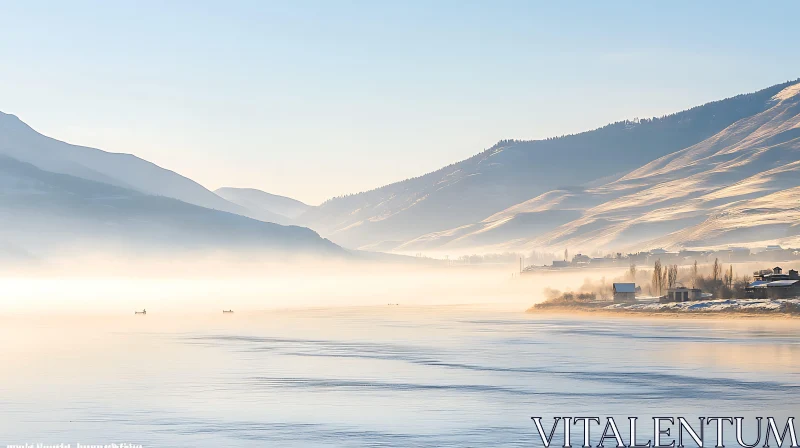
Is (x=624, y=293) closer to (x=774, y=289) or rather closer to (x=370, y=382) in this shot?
(x=774, y=289)

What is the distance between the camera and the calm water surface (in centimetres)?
6094

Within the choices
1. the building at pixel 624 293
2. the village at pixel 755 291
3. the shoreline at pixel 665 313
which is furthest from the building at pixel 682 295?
the shoreline at pixel 665 313

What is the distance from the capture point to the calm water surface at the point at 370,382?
60.9 metres

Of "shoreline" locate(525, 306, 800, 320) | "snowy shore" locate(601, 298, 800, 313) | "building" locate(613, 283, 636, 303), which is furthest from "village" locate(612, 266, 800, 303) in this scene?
"shoreline" locate(525, 306, 800, 320)

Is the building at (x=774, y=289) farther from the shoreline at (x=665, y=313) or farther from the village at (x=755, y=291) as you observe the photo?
the shoreline at (x=665, y=313)

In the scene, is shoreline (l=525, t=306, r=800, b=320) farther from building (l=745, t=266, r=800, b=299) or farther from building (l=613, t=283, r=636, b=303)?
building (l=745, t=266, r=800, b=299)

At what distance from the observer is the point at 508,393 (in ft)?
245

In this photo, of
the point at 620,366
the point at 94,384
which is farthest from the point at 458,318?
the point at 94,384

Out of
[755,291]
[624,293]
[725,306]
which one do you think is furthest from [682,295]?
[725,306]

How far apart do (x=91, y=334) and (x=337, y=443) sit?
83873mm

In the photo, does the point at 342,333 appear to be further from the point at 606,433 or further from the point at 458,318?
the point at 606,433

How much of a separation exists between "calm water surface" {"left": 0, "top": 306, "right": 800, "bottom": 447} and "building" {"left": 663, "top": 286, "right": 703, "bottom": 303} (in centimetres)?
4947

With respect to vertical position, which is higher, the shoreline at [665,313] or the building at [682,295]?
the building at [682,295]

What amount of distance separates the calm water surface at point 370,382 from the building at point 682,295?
49.5 m
